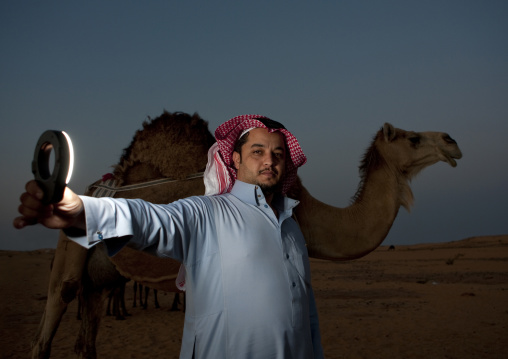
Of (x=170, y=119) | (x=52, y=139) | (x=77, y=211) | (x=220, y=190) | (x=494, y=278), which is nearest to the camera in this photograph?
(x=52, y=139)

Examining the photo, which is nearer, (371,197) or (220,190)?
(220,190)

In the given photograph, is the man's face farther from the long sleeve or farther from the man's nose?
the long sleeve

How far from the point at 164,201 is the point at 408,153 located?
10.1 ft

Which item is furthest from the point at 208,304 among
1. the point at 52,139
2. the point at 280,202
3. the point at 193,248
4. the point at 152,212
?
the point at 52,139

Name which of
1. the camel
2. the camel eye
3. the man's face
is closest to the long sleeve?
the man's face

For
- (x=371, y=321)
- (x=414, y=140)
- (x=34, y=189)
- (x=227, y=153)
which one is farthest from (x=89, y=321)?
(x=371, y=321)

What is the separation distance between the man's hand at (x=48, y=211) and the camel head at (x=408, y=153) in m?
4.77

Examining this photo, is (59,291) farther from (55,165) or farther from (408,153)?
(408,153)

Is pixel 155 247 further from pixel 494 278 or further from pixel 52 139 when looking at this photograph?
pixel 494 278

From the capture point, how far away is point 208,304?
224 centimetres

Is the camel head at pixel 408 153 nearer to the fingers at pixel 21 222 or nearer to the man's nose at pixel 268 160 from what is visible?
the man's nose at pixel 268 160

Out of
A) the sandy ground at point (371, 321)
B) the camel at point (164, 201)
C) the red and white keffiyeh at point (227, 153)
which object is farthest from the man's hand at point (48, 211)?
the sandy ground at point (371, 321)

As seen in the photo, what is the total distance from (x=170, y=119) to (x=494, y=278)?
55.1ft

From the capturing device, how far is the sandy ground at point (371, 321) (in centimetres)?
831
